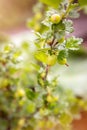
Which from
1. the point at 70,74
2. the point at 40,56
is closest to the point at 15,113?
the point at 40,56

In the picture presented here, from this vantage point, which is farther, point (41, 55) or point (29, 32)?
point (29, 32)

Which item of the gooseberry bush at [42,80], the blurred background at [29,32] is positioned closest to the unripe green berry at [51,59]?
the gooseberry bush at [42,80]

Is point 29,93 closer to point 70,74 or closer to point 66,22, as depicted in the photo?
point 66,22

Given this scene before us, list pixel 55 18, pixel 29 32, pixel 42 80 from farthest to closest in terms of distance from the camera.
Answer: pixel 29 32, pixel 42 80, pixel 55 18

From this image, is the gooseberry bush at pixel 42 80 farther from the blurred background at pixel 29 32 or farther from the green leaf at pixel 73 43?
the blurred background at pixel 29 32

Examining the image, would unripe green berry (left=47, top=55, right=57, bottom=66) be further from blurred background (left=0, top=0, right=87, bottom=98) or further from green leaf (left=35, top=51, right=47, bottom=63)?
blurred background (left=0, top=0, right=87, bottom=98)

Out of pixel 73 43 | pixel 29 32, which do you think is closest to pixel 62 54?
pixel 73 43

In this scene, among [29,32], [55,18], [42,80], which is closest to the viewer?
[55,18]

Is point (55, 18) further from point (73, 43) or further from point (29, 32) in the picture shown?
point (29, 32)
